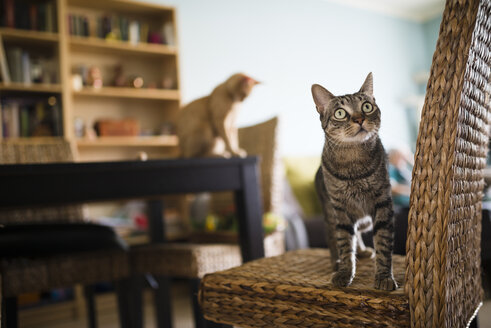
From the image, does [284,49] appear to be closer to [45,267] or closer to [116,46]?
[116,46]

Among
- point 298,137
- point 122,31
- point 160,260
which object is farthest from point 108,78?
point 160,260

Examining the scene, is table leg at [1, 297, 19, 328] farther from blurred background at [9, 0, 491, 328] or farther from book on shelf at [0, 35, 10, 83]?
book on shelf at [0, 35, 10, 83]

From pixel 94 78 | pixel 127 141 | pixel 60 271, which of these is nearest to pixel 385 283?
pixel 60 271

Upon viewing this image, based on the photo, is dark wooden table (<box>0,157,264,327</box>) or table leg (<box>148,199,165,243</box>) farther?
table leg (<box>148,199,165,243</box>)

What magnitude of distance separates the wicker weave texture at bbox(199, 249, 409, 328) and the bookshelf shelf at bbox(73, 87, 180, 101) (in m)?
2.67

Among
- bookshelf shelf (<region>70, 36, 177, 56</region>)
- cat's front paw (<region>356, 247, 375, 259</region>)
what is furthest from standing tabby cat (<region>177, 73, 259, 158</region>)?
bookshelf shelf (<region>70, 36, 177, 56</region>)

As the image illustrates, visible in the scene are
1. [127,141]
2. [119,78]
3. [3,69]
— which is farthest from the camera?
[119,78]

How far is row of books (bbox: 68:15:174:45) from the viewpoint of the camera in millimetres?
3269

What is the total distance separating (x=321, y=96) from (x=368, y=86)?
73 mm

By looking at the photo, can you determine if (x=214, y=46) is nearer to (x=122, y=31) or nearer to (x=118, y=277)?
(x=122, y=31)

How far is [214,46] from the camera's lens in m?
3.97

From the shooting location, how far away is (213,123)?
1525mm

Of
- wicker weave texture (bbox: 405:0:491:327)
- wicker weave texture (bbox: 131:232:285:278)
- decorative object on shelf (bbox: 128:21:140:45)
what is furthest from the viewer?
decorative object on shelf (bbox: 128:21:140:45)

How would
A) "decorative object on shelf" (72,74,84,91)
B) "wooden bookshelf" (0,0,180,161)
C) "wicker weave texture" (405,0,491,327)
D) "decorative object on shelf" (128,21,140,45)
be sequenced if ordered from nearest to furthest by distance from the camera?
"wicker weave texture" (405,0,491,327), "wooden bookshelf" (0,0,180,161), "decorative object on shelf" (72,74,84,91), "decorative object on shelf" (128,21,140,45)
